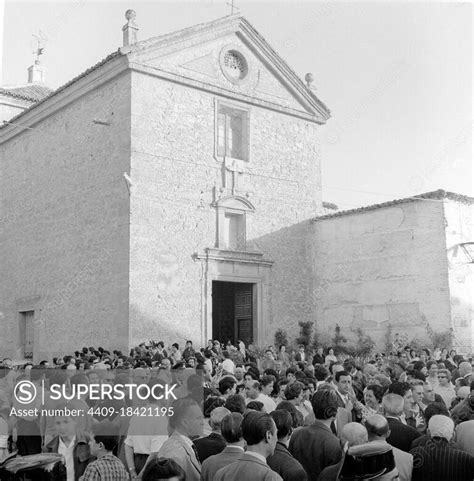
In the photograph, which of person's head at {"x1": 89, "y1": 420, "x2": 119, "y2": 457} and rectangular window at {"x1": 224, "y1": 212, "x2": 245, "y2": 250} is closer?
person's head at {"x1": 89, "y1": 420, "x2": 119, "y2": 457}

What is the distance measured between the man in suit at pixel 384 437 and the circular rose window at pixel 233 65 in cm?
1817

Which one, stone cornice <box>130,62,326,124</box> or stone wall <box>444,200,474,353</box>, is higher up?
stone cornice <box>130,62,326,124</box>

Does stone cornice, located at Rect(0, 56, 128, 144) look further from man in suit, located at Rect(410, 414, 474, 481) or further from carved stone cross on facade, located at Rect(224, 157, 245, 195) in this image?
man in suit, located at Rect(410, 414, 474, 481)

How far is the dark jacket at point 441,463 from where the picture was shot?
4.30 m

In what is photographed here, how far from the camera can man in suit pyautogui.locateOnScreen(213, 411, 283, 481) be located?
3.64 metres

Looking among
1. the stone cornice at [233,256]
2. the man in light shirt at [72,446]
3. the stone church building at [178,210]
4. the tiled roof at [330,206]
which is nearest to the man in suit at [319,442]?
the man in light shirt at [72,446]

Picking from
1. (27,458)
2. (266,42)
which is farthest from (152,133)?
(27,458)

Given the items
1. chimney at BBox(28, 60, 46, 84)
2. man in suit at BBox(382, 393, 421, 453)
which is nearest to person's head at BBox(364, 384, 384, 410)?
man in suit at BBox(382, 393, 421, 453)

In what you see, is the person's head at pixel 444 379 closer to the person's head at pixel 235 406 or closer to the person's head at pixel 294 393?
the person's head at pixel 294 393

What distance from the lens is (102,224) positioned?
755 inches

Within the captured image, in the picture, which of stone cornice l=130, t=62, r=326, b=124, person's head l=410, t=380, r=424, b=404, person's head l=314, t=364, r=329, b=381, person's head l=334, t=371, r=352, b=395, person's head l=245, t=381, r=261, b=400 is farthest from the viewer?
stone cornice l=130, t=62, r=326, b=124

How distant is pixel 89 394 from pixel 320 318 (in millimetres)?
16105

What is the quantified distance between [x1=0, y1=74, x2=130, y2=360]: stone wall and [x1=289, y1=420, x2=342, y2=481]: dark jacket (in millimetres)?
13069

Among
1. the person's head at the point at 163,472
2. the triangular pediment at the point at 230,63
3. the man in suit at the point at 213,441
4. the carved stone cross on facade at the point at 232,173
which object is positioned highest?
the triangular pediment at the point at 230,63
